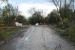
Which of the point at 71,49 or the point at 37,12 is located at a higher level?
the point at 71,49

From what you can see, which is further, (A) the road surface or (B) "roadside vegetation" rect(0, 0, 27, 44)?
(B) "roadside vegetation" rect(0, 0, 27, 44)

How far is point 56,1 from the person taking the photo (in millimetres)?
73312

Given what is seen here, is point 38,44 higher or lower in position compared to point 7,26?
higher

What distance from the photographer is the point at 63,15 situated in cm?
7444

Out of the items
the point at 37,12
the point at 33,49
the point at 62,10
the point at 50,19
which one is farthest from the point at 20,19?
the point at 33,49

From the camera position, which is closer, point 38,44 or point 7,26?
point 38,44

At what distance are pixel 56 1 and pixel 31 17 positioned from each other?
284 feet

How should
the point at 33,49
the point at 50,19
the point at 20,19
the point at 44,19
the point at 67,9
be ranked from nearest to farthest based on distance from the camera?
1. the point at 33,49
2. the point at 67,9
3. the point at 50,19
4. the point at 20,19
5. the point at 44,19

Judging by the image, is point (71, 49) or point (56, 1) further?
point (56, 1)

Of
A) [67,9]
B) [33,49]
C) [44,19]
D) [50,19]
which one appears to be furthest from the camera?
[44,19]

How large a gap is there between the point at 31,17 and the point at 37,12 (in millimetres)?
7219

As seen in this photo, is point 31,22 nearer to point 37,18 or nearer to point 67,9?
point 37,18

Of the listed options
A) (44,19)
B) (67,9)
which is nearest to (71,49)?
(67,9)

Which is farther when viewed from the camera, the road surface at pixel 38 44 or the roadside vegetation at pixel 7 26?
the roadside vegetation at pixel 7 26
